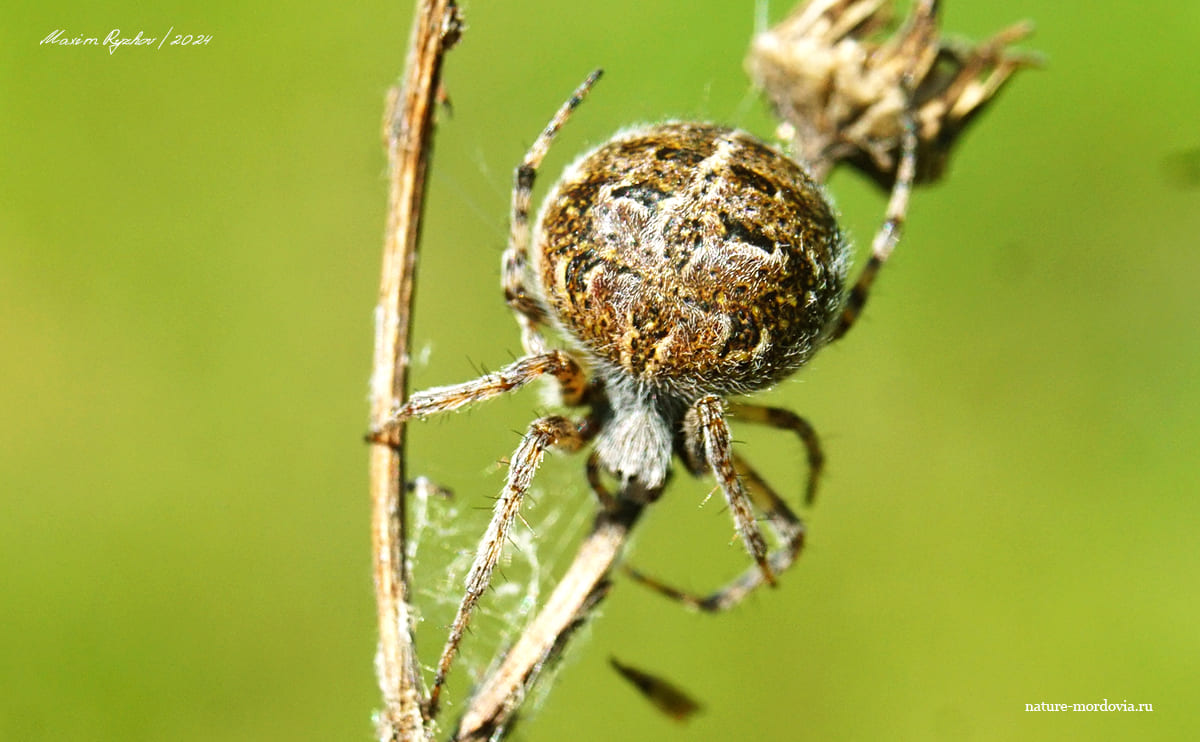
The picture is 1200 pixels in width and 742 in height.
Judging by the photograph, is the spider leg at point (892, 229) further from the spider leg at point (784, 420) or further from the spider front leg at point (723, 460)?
the spider front leg at point (723, 460)

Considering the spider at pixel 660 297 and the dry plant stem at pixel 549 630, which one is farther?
the spider at pixel 660 297

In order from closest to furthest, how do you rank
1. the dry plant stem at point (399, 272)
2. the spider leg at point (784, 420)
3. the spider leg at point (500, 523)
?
→ 1. the dry plant stem at point (399, 272)
2. the spider leg at point (500, 523)
3. the spider leg at point (784, 420)

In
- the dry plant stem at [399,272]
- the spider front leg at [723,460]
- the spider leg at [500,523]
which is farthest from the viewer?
the spider front leg at [723,460]

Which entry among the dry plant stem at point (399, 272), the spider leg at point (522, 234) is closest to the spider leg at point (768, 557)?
the spider leg at point (522, 234)

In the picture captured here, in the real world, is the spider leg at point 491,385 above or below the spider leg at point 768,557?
above

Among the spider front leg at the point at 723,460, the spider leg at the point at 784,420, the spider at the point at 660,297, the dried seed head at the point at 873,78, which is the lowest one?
the spider front leg at the point at 723,460

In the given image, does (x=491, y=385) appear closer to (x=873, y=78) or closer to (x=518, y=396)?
(x=873, y=78)

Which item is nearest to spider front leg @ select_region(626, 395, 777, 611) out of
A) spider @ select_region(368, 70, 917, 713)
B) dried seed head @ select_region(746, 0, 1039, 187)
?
spider @ select_region(368, 70, 917, 713)

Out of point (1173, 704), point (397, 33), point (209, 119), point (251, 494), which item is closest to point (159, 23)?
A: point (209, 119)

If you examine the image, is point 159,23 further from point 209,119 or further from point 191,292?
point 191,292
